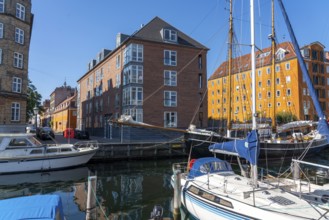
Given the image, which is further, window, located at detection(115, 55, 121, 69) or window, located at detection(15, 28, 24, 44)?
window, located at detection(115, 55, 121, 69)

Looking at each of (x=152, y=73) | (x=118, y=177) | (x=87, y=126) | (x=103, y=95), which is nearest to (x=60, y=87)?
(x=87, y=126)

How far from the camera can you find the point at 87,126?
58906 mm

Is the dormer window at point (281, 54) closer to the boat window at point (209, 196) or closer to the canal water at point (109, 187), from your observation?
the canal water at point (109, 187)

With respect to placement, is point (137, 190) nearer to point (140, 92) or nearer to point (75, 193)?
point (75, 193)

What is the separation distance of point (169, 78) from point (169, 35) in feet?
23.0

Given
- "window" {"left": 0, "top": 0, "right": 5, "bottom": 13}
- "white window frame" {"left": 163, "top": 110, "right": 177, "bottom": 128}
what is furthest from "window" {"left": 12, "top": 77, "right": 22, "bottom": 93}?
"white window frame" {"left": 163, "top": 110, "right": 177, "bottom": 128}

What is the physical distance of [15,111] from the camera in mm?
32344

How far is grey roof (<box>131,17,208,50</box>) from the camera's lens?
1580 inches

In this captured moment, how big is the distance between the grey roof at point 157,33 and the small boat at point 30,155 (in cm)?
2260

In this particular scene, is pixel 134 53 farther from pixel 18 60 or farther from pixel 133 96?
pixel 18 60

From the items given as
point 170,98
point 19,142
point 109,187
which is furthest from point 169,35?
point 109,187

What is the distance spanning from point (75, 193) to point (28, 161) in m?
7.86

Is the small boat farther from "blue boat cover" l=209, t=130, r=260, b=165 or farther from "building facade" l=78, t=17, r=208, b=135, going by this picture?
"building facade" l=78, t=17, r=208, b=135

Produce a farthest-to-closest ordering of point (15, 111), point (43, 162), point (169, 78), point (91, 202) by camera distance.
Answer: point (169, 78), point (15, 111), point (43, 162), point (91, 202)
